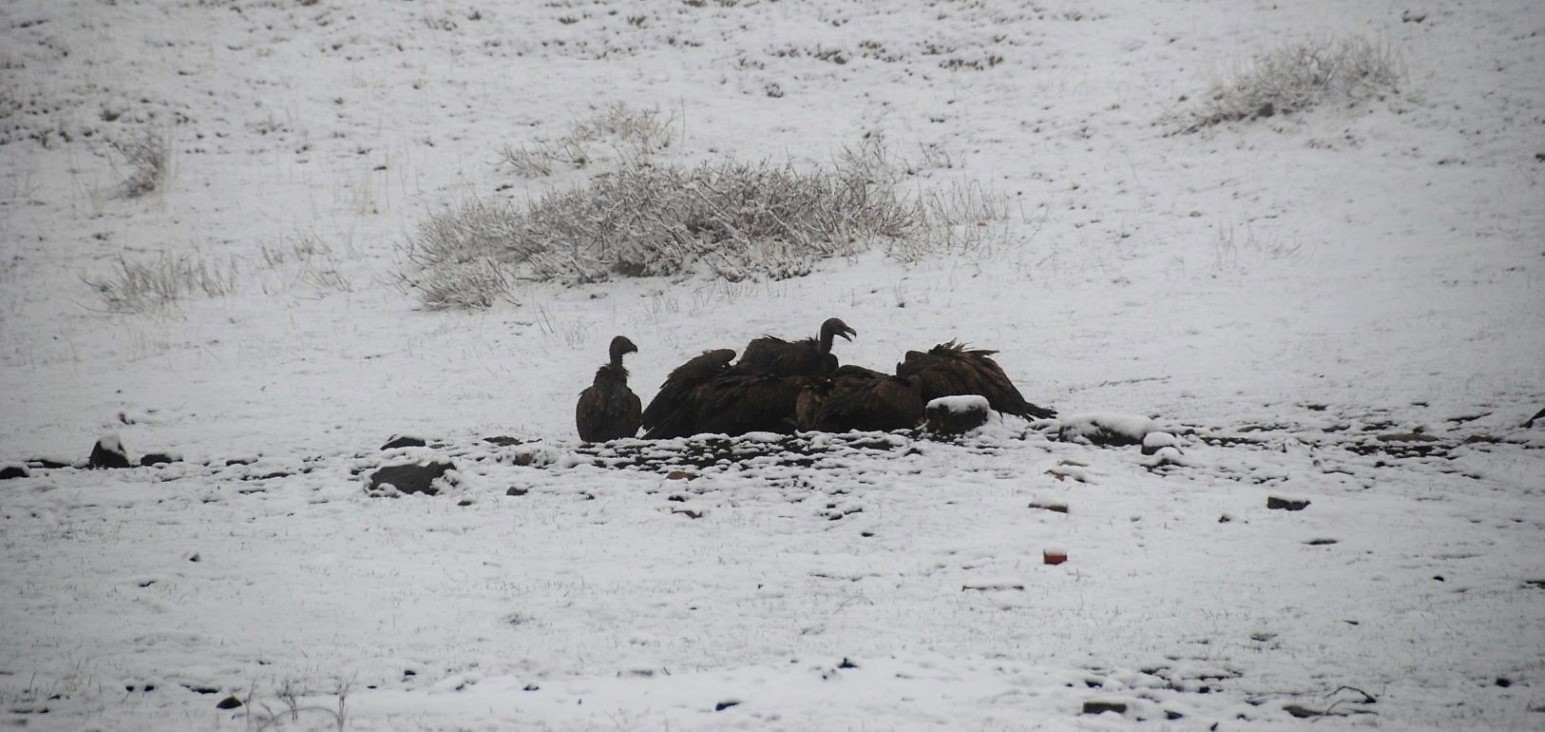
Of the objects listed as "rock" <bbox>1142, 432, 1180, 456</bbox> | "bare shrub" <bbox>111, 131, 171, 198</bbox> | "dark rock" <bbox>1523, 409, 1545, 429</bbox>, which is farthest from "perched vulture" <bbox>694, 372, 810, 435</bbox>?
"bare shrub" <bbox>111, 131, 171, 198</bbox>

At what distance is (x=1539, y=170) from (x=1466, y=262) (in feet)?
7.41

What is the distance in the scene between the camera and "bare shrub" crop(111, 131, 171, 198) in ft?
42.7

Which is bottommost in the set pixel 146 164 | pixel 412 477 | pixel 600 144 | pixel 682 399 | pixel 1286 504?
pixel 412 477

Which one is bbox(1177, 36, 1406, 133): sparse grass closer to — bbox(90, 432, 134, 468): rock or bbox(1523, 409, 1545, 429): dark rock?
bbox(1523, 409, 1545, 429): dark rock

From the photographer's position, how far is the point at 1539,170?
29.6ft

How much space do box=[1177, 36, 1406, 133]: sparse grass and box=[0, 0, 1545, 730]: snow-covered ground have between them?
255mm

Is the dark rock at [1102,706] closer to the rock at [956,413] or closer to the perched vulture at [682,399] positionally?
the rock at [956,413]

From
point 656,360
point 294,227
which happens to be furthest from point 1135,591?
point 294,227

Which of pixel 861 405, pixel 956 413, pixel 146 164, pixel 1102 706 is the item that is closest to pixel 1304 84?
pixel 956 413

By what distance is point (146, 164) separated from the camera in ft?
43.0

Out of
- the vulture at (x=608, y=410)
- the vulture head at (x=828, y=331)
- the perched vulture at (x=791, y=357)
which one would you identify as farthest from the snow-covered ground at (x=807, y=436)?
the vulture head at (x=828, y=331)

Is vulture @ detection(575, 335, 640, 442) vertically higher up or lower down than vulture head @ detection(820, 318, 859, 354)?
lower down

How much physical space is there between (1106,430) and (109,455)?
595 centimetres

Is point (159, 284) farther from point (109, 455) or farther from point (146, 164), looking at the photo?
point (109, 455)
